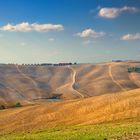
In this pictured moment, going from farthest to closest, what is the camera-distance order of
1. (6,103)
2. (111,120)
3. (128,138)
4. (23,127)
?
1. (6,103)
2. (23,127)
3. (111,120)
4. (128,138)

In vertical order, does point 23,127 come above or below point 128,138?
below

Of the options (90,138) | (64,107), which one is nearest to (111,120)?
(64,107)

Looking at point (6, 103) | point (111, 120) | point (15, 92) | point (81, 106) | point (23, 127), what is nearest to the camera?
point (111, 120)

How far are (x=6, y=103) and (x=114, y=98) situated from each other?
86063mm

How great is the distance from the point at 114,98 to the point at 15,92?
386ft

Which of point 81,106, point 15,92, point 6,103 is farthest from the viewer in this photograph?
point 15,92

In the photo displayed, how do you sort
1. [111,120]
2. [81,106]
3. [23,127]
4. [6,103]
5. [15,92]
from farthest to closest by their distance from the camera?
[15,92] < [6,103] < [81,106] < [23,127] < [111,120]

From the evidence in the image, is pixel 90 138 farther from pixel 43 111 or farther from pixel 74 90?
pixel 74 90

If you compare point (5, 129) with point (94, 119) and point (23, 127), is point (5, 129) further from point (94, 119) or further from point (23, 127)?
point (94, 119)

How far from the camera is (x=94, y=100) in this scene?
83312mm

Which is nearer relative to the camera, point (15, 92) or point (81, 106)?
point (81, 106)

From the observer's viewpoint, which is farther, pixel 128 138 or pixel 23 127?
pixel 23 127

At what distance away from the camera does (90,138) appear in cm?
3428

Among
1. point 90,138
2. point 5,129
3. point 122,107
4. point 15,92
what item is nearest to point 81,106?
point 122,107
